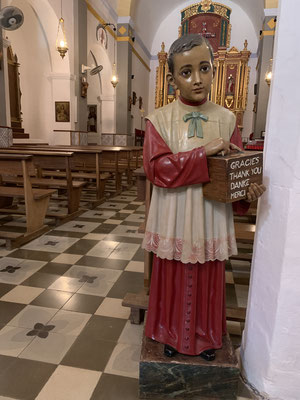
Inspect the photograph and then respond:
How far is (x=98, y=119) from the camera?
13.5 m

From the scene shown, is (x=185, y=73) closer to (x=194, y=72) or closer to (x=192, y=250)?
(x=194, y=72)

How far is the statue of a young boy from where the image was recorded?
3.92ft

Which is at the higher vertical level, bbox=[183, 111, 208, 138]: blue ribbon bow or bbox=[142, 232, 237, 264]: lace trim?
bbox=[183, 111, 208, 138]: blue ribbon bow

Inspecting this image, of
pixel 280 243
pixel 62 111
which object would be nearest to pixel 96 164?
pixel 280 243

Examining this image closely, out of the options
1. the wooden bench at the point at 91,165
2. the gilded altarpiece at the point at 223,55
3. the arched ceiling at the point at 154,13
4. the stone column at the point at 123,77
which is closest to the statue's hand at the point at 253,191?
the wooden bench at the point at 91,165

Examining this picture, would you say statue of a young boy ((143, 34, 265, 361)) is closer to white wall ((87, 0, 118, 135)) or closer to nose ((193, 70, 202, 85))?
nose ((193, 70, 202, 85))

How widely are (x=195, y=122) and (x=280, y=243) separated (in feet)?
2.02

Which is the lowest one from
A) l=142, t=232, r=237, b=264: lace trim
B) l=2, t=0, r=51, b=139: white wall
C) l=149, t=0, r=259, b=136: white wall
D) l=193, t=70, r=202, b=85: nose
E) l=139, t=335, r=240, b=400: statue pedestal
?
l=139, t=335, r=240, b=400: statue pedestal

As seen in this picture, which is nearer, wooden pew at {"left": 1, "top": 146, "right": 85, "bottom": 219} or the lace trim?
the lace trim

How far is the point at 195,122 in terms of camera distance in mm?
1250

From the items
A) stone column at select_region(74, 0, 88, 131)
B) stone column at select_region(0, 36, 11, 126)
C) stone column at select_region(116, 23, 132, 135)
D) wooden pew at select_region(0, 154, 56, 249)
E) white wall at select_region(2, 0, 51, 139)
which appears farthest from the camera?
stone column at select_region(116, 23, 132, 135)

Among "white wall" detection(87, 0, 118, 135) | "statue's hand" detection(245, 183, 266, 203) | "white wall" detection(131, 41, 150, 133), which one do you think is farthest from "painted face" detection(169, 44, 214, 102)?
"white wall" detection(131, 41, 150, 133)

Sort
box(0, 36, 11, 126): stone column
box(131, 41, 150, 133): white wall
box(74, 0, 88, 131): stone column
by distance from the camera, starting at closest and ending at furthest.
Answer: box(0, 36, 11, 126): stone column, box(74, 0, 88, 131): stone column, box(131, 41, 150, 133): white wall

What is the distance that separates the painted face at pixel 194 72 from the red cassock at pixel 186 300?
207 millimetres
